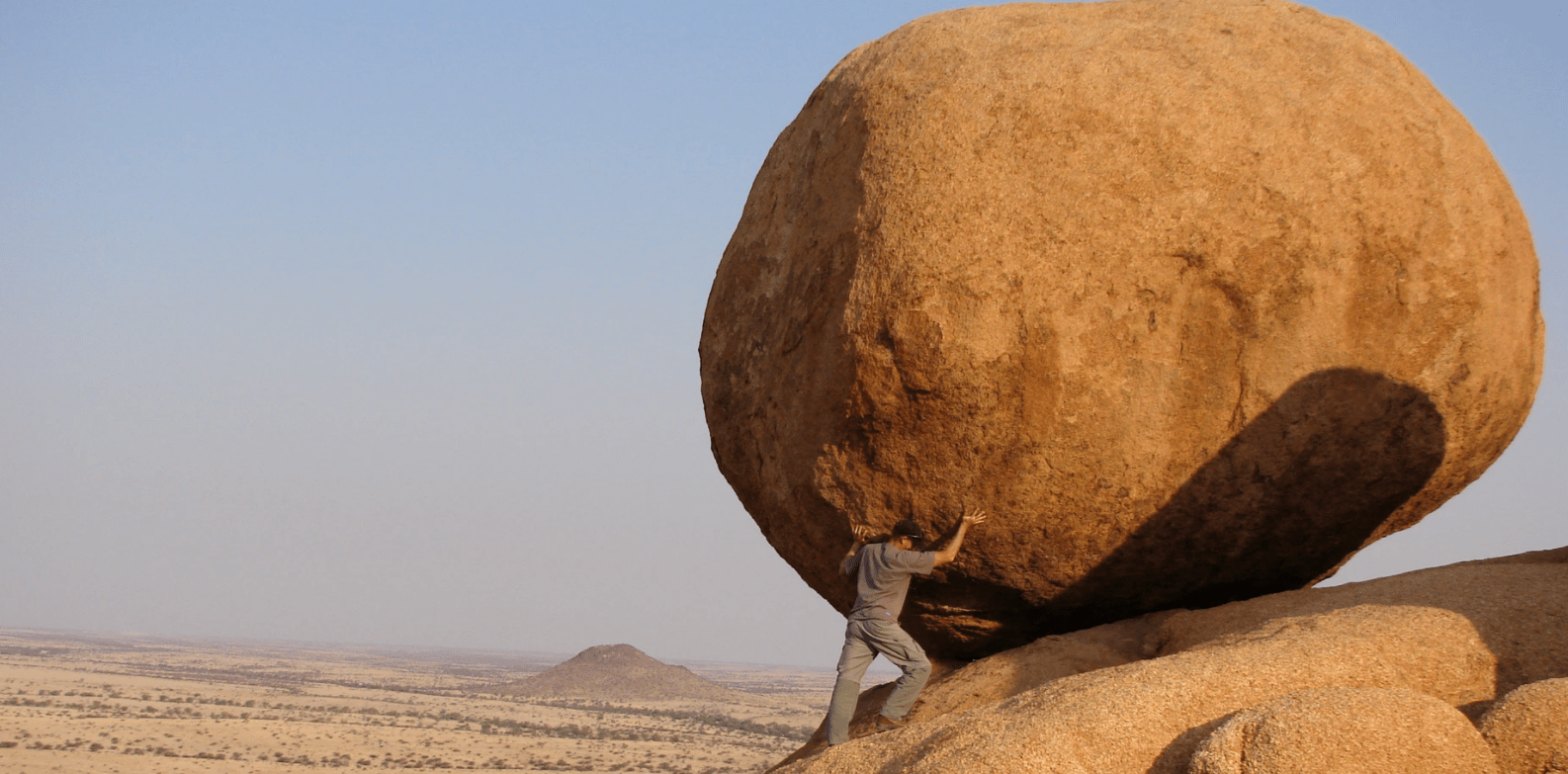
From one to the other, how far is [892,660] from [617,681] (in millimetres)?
46879

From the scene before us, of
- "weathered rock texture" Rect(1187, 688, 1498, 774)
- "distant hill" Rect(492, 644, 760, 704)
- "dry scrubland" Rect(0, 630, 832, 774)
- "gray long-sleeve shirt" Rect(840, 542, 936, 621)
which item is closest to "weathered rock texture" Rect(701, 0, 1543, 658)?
"gray long-sleeve shirt" Rect(840, 542, 936, 621)

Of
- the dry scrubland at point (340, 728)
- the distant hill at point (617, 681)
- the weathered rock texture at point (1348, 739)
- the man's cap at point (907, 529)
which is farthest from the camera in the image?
the distant hill at point (617, 681)

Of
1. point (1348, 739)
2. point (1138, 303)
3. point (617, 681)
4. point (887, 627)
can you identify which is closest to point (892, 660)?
point (887, 627)

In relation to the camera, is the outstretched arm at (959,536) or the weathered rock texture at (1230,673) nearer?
the weathered rock texture at (1230,673)

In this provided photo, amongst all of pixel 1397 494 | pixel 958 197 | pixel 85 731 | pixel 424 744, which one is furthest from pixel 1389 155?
pixel 85 731

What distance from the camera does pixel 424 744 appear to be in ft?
99.0

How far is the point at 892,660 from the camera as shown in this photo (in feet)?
21.0

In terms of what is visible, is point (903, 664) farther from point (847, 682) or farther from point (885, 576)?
point (885, 576)

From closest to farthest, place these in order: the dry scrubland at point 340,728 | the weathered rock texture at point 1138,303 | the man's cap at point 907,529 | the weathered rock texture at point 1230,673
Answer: the weathered rock texture at point 1230,673
the weathered rock texture at point 1138,303
the man's cap at point 907,529
the dry scrubland at point 340,728

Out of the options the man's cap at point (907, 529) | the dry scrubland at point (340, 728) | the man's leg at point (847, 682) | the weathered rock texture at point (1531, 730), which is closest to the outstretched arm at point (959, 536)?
the man's cap at point (907, 529)

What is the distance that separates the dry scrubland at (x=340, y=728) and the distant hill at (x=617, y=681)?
1890 millimetres

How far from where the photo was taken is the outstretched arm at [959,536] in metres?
6.42

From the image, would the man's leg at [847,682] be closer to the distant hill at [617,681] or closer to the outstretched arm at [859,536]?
the outstretched arm at [859,536]

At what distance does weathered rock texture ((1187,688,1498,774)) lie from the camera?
435 centimetres
